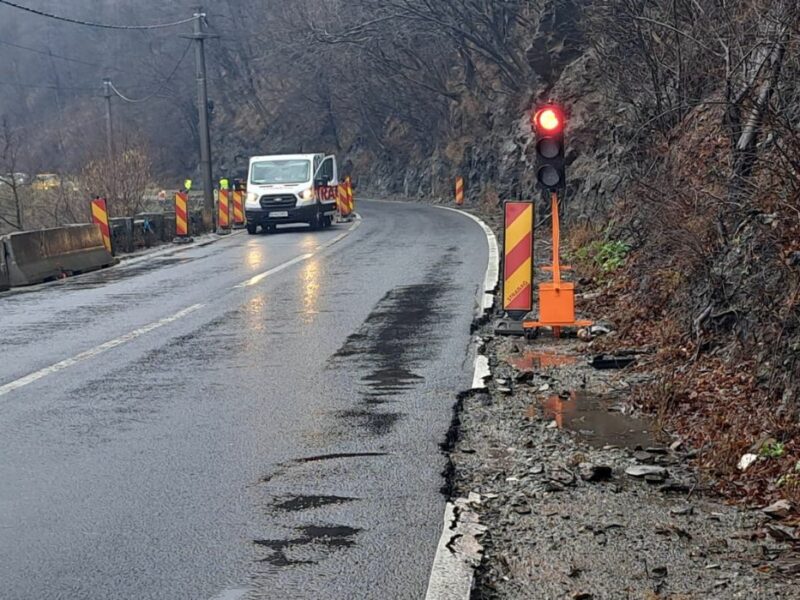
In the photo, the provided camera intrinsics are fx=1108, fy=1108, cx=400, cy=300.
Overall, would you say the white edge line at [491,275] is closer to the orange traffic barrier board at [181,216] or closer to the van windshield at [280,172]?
the van windshield at [280,172]

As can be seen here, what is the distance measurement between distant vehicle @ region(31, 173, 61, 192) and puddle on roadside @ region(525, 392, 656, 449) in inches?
1186

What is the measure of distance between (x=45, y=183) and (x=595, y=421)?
33767 millimetres

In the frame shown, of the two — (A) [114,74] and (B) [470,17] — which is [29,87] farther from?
(B) [470,17]

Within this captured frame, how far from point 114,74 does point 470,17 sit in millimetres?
62512

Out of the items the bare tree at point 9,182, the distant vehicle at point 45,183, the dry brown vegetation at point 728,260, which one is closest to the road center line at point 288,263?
the dry brown vegetation at point 728,260

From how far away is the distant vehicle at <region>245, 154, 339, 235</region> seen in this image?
1246 inches

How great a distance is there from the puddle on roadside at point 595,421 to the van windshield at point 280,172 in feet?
81.8

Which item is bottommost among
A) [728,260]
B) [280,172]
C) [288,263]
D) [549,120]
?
[288,263]

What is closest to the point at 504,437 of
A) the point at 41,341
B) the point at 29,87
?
the point at 41,341

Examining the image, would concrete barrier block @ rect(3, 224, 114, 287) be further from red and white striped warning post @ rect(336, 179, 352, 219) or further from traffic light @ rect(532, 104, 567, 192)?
red and white striped warning post @ rect(336, 179, 352, 219)

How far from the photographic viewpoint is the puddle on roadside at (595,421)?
730 cm

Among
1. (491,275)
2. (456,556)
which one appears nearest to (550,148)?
(491,275)

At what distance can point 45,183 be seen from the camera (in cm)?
3834

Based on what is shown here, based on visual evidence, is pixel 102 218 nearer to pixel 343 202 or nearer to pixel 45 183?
pixel 343 202
